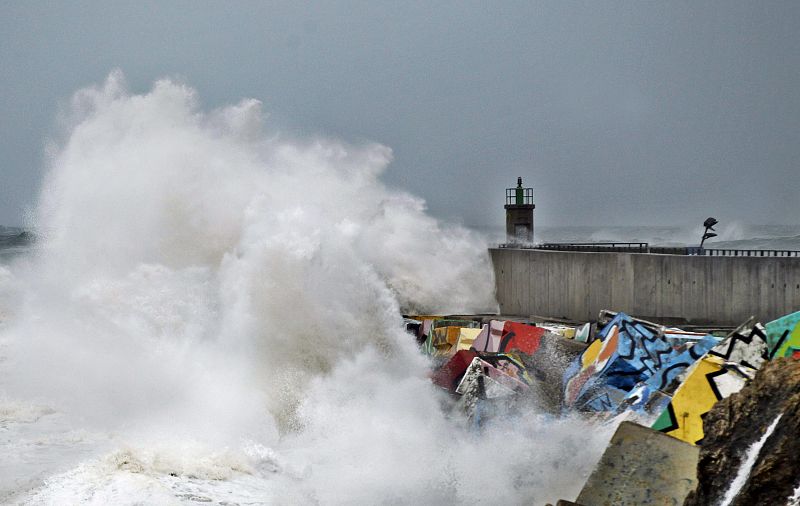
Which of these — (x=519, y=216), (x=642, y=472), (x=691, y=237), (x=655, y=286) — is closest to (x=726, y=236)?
(x=691, y=237)

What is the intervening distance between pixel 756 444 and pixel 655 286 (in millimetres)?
10254

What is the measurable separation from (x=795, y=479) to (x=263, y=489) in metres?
5.22

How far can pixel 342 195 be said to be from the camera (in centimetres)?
1894

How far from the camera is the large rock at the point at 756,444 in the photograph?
127 inches

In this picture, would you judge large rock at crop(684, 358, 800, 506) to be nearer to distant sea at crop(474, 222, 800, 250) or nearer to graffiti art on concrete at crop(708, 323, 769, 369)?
graffiti art on concrete at crop(708, 323, 769, 369)

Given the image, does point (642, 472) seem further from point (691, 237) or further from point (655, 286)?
point (691, 237)

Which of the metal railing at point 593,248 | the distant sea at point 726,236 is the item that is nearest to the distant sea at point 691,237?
the distant sea at point 726,236

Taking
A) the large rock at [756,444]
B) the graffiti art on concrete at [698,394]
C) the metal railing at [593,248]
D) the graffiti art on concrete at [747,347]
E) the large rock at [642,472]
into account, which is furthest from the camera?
the metal railing at [593,248]

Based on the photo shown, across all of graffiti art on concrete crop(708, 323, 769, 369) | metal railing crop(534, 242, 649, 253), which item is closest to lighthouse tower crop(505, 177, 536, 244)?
metal railing crop(534, 242, 649, 253)

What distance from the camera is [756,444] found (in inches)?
138

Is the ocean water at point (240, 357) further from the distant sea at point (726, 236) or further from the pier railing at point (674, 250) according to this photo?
the distant sea at point (726, 236)

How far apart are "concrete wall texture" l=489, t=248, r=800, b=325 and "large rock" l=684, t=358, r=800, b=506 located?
918 cm

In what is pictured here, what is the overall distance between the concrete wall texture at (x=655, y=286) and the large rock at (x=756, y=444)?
9.18m

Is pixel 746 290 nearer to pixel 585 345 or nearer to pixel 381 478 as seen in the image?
pixel 585 345
